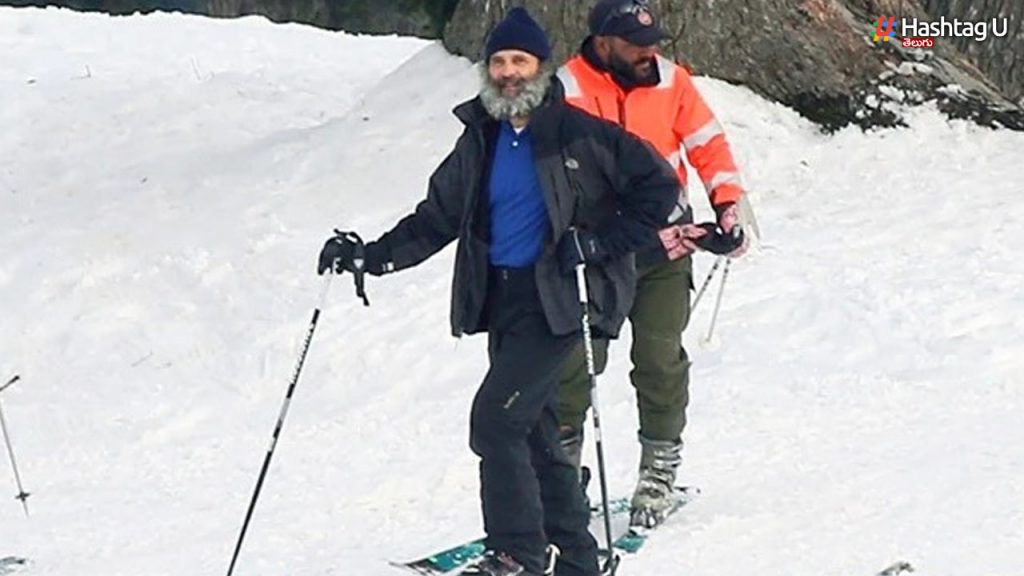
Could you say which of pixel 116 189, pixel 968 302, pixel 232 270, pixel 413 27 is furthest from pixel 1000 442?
pixel 413 27

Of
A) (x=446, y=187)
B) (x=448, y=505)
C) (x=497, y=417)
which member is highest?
(x=446, y=187)

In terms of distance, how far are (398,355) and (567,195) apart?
3.66 metres

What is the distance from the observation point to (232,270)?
963 cm

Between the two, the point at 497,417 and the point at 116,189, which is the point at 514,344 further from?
the point at 116,189

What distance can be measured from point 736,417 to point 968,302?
1695 millimetres

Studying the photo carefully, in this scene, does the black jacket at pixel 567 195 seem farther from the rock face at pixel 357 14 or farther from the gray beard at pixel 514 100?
the rock face at pixel 357 14

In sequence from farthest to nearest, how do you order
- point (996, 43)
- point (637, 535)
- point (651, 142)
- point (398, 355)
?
point (996, 43) < point (398, 355) < point (637, 535) < point (651, 142)

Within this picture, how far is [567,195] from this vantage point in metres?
5.00

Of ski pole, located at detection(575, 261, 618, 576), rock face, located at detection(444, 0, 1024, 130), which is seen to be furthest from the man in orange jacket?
rock face, located at detection(444, 0, 1024, 130)

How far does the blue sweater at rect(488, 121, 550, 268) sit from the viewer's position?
5008 millimetres

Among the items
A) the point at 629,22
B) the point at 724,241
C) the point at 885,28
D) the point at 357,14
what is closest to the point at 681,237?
the point at 724,241

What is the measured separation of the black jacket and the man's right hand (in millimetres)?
470

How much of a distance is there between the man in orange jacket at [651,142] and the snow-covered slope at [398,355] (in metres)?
0.61

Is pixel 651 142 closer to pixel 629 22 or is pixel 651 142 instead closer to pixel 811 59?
pixel 629 22
